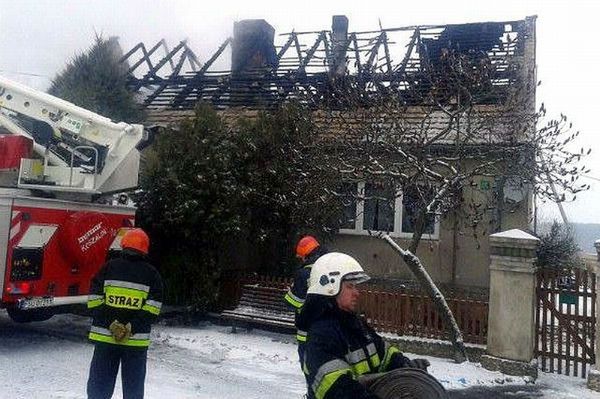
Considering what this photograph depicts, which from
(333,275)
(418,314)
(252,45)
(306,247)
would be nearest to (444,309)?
(418,314)

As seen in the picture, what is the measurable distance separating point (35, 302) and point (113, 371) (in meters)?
2.74

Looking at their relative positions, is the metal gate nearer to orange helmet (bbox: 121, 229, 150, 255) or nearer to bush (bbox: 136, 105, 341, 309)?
bush (bbox: 136, 105, 341, 309)

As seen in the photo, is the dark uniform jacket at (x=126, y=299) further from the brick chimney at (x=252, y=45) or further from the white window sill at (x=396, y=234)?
the brick chimney at (x=252, y=45)

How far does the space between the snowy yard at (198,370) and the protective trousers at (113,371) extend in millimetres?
1063

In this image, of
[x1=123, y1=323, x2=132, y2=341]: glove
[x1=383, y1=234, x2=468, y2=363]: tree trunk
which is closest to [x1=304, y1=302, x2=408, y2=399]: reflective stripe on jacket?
[x1=123, y1=323, x2=132, y2=341]: glove

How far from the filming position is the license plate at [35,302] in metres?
7.00

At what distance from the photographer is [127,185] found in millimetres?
8781

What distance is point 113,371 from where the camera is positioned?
5.00 meters

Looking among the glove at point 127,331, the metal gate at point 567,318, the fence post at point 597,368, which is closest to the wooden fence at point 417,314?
the metal gate at point 567,318

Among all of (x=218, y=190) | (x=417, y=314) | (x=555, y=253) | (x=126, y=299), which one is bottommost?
(x=417, y=314)

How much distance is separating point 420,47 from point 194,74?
22.9 feet

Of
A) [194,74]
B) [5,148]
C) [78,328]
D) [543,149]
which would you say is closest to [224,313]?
Answer: [78,328]

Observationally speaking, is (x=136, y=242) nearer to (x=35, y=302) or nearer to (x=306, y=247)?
(x=306, y=247)

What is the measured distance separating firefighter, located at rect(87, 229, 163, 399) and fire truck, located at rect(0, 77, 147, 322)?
8.21 feet
